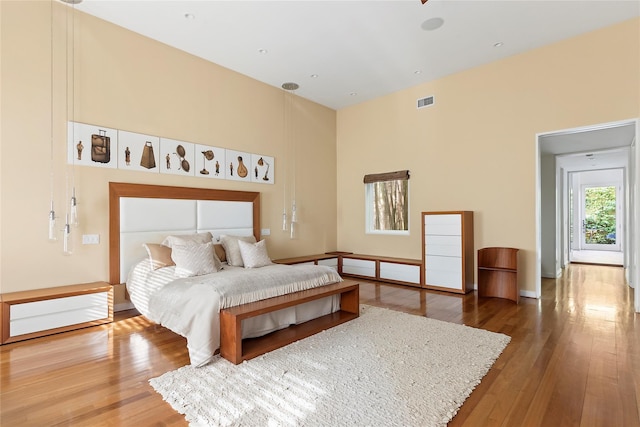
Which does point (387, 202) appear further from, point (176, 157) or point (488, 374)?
point (488, 374)

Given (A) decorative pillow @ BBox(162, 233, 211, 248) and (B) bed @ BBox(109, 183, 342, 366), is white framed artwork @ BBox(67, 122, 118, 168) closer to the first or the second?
(B) bed @ BBox(109, 183, 342, 366)

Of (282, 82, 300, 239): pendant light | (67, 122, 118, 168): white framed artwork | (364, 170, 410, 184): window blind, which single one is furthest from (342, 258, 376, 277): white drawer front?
(67, 122, 118, 168): white framed artwork

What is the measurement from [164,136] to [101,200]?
116 cm

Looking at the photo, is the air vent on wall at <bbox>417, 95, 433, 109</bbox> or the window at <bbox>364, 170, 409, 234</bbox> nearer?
the air vent on wall at <bbox>417, 95, 433, 109</bbox>

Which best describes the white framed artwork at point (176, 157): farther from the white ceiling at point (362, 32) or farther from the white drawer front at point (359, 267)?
the white drawer front at point (359, 267)

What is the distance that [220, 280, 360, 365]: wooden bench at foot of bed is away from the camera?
2.57 meters

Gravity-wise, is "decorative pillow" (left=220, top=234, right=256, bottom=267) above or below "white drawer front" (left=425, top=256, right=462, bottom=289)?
above

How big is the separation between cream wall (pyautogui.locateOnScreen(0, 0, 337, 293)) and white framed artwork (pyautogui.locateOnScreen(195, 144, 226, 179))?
0.37ft

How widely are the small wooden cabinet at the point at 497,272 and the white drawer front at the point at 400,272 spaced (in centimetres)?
96

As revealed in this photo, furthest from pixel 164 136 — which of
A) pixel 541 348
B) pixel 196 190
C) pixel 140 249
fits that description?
pixel 541 348

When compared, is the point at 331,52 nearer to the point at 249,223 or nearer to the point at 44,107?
the point at 249,223

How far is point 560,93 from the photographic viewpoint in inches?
171

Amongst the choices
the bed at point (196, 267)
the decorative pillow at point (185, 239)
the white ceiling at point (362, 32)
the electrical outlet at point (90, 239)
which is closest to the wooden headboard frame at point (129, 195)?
the bed at point (196, 267)

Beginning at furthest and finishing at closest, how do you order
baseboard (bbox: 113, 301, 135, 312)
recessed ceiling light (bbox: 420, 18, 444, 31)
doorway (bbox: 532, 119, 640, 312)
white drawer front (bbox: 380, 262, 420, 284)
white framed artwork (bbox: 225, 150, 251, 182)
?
white drawer front (bbox: 380, 262, 420, 284) < white framed artwork (bbox: 225, 150, 251, 182) < doorway (bbox: 532, 119, 640, 312) < baseboard (bbox: 113, 301, 135, 312) < recessed ceiling light (bbox: 420, 18, 444, 31)
